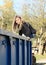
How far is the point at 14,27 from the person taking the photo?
956cm

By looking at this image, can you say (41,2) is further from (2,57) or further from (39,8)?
(2,57)

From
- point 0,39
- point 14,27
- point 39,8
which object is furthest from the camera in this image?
point 39,8

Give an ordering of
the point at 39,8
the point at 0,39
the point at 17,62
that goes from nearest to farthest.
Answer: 1. the point at 0,39
2. the point at 17,62
3. the point at 39,8

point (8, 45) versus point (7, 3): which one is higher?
point (7, 3)

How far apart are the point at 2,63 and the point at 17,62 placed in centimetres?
155

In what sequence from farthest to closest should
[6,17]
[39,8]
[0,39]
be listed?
1. [6,17]
2. [39,8]
3. [0,39]

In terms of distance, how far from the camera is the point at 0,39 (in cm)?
467

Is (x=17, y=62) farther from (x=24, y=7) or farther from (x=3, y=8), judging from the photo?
(x=3, y=8)

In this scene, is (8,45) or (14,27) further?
(14,27)

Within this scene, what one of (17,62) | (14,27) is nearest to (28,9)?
(14,27)

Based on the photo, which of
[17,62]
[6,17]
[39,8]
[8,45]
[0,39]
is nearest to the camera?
[0,39]

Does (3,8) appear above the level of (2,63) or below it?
above

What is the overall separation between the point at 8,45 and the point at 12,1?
157ft

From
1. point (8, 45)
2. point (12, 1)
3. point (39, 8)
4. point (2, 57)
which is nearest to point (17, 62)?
point (8, 45)
